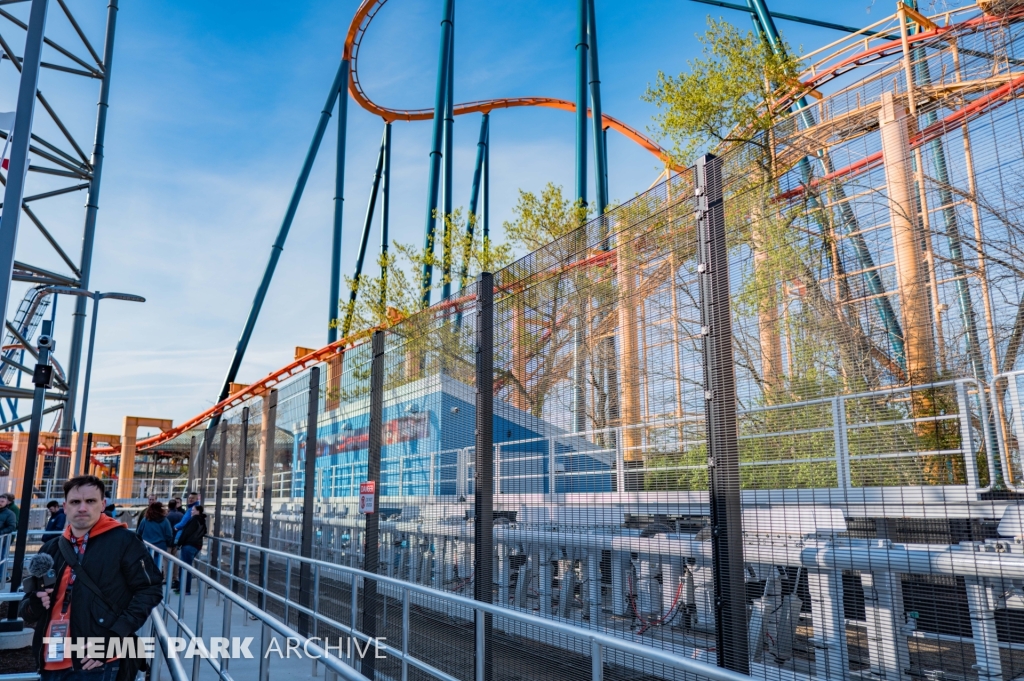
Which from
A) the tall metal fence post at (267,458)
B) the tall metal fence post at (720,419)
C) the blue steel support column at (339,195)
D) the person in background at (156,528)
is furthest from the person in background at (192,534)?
the blue steel support column at (339,195)

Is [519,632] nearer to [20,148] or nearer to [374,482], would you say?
[374,482]

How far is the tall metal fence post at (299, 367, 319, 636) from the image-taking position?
8109 mm

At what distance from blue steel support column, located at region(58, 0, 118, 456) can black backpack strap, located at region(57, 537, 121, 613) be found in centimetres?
810

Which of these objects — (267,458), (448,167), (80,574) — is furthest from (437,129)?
(80,574)

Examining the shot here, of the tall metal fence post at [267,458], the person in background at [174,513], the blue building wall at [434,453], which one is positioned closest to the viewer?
the blue building wall at [434,453]

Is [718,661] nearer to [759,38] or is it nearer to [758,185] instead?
[758,185]

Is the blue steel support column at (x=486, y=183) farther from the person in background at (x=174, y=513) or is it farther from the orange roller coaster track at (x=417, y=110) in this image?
the person in background at (x=174, y=513)

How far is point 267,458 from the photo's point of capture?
34.7 ft

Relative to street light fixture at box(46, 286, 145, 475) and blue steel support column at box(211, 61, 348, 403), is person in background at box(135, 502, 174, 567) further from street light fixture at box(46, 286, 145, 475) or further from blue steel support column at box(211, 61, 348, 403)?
blue steel support column at box(211, 61, 348, 403)

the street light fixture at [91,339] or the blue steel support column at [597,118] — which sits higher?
the blue steel support column at [597,118]

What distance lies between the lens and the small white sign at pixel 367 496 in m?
6.91

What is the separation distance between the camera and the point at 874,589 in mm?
3277

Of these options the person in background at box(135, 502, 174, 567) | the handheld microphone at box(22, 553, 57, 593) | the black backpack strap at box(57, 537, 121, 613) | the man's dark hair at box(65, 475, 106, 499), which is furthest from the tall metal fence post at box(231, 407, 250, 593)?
the black backpack strap at box(57, 537, 121, 613)

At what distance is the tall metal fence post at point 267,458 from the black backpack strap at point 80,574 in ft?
20.3
